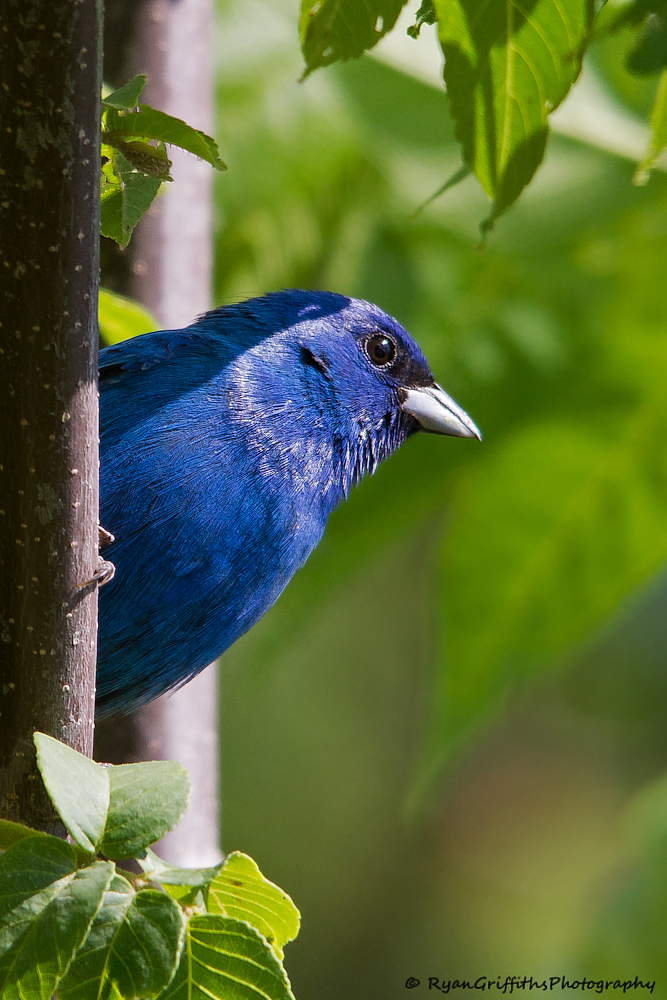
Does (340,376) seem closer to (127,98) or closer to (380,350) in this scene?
(380,350)

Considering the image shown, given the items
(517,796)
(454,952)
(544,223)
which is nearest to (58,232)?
A: (544,223)

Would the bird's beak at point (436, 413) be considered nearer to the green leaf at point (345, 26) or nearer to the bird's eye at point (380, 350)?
the bird's eye at point (380, 350)

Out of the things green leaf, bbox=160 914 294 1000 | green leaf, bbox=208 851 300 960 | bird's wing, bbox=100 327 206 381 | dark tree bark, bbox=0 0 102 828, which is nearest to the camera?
green leaf, bbox=160 914 294 1000

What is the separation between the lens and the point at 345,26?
2164 mm

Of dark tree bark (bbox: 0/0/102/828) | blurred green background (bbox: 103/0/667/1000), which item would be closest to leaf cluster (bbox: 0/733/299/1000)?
dark tree bark (bbox: 0/0/102/828)

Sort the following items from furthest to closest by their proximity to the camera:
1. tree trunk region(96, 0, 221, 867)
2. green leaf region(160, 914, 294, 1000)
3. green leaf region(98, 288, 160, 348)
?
tree trunk region(96, 0, 221, 867), green leaf region(98, 288, 160, 348), green leaf region(160, 914, 294, 1000)

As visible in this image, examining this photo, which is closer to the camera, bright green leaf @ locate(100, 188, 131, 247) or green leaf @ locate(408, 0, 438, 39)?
green leaf @ locate(408, 0, 438, 39)

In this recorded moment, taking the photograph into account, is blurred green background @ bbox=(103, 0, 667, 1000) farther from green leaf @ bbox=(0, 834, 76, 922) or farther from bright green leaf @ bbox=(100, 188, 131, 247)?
green leaf @ bbox=(0, 834, 76, 922)

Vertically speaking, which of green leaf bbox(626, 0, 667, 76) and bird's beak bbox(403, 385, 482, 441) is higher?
bird's beak bbox(403, 385, 482, 441)

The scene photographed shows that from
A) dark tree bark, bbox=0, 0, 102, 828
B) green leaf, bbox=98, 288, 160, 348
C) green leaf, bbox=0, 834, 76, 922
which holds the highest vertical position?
green leaf, bbox=98, 288, 160, 348

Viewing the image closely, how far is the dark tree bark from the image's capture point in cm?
202

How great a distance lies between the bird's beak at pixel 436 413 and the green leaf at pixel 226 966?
107 inches

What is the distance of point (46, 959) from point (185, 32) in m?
3.63

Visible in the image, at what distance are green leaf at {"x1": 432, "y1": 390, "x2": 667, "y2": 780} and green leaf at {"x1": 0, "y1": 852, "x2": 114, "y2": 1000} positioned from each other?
3.28 metres
